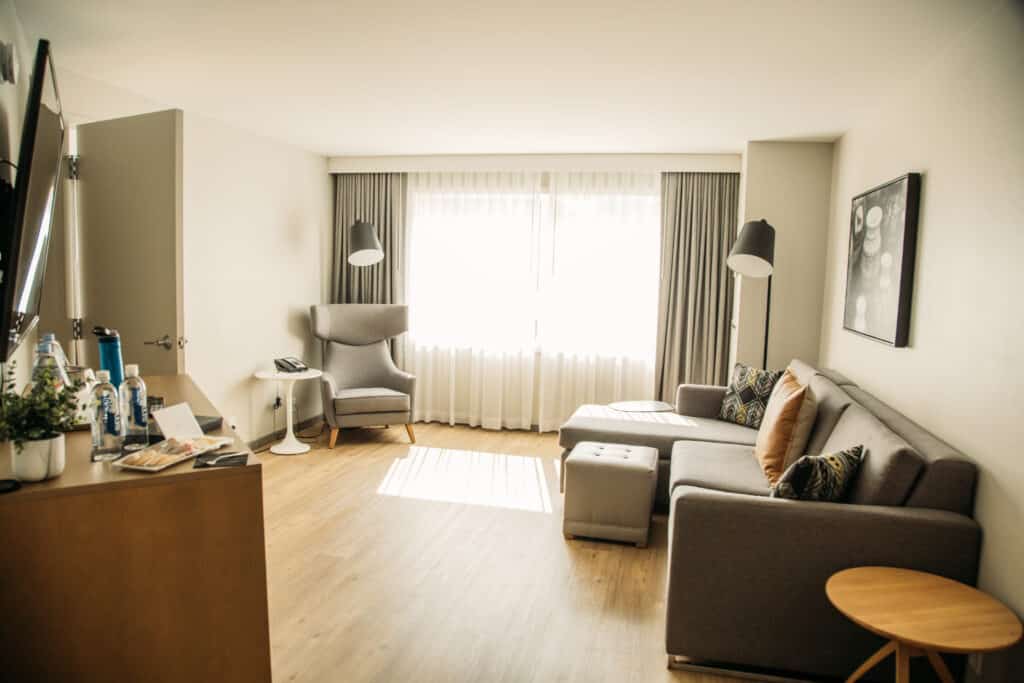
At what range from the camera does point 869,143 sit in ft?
12.1

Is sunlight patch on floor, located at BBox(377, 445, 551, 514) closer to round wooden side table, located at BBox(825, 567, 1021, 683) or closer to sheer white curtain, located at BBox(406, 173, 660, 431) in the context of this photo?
sheer white curtain, located at BBox(406, 173, 660, 431)

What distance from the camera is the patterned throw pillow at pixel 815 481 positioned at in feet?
7.63

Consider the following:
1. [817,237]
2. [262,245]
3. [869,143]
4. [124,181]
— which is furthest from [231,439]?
[817,237]

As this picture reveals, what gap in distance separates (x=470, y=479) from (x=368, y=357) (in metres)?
1.71

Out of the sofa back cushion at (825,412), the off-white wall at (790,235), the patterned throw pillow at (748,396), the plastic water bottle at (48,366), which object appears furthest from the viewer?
the off-white wall at (790,235)

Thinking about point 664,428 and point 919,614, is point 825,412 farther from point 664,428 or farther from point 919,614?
point 919,614

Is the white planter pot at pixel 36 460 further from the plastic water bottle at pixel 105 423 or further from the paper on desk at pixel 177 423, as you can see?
the paper on desk at pixel 177 423

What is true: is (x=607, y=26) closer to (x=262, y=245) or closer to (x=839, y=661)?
(x=839, y=661)

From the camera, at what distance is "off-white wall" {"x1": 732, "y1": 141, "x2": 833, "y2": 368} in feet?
14.9

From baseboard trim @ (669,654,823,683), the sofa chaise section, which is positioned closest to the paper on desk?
baseboard trim @ (669,654,823,683)

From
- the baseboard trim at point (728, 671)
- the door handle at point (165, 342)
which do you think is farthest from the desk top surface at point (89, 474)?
the baseboard trim at point (728, 671)

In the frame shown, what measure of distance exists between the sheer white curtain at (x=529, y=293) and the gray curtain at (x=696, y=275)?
0.14 m

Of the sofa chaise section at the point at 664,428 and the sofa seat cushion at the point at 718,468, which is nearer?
the sofa seat cushion at the point at 718,468

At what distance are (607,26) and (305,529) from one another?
2.84 m
